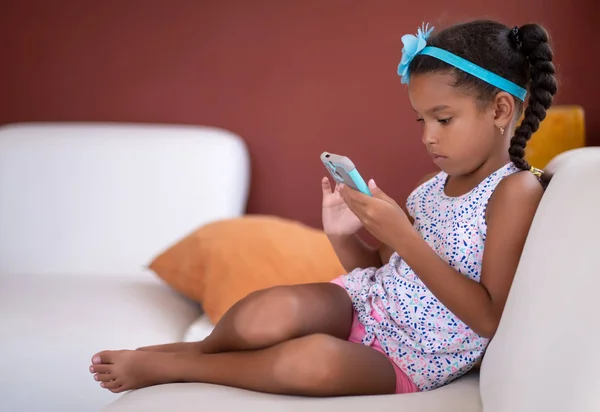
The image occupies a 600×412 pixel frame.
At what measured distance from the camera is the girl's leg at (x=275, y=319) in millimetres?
1422

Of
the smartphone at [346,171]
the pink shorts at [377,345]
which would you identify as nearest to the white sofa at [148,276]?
the pink shorts at [377,345]

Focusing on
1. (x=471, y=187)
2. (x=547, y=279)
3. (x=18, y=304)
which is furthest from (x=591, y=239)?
(x=18, y=304)

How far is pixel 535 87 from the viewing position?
1.43m

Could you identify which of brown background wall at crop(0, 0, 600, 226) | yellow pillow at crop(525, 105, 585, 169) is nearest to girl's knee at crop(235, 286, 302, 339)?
yellow pillow at crop(525, 105, 585, 169)

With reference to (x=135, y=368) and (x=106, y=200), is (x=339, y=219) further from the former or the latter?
(x=106, y=200)

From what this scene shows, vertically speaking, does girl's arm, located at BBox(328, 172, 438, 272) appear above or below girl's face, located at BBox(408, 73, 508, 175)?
below

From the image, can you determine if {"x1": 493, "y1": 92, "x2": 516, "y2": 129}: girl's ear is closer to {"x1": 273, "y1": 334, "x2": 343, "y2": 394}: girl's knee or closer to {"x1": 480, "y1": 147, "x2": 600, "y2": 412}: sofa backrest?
{"x1": 480, "y1": 147, "x2": 600, "y2": 412}: sofa backrest

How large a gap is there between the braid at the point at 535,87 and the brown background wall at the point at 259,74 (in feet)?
3.81

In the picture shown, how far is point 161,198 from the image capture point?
2.49 metres

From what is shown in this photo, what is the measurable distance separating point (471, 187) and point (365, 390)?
0.44 meters

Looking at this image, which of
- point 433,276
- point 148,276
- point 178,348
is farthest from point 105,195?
point 433,276

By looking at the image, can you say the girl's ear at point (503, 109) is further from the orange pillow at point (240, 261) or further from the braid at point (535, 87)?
the orange pillow at point (240, 261)

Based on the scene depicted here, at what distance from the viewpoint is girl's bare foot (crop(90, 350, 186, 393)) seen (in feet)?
4.73

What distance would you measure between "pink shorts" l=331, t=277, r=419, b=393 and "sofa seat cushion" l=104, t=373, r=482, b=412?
0.38 feet
